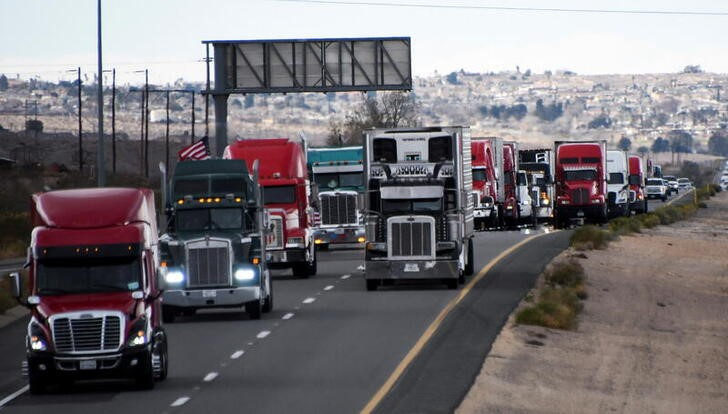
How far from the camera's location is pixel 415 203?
129 ft

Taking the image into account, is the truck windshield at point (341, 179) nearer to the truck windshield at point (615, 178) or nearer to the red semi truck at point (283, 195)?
the red semi truck at point (283, 195)

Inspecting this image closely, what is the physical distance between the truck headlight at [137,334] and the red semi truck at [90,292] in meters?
0.01

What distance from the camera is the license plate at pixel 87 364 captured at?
22.2 meters

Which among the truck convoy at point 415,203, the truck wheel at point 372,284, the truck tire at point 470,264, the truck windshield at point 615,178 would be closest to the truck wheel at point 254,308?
the truck convoy at point 415,203

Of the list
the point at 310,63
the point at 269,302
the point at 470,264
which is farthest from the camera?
the point at 310,63

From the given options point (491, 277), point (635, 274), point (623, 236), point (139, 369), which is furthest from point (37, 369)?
point (623, 236)

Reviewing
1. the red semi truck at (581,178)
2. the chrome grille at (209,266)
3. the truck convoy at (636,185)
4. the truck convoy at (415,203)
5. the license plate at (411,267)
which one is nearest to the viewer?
the chrome grille at (209,266)

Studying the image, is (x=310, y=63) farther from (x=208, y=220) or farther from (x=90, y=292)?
(x=90, y=292)

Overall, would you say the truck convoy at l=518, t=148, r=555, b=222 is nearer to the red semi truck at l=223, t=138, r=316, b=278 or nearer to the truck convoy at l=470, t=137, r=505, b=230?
the truck convoy at l=470, t=137, r=505, b=230

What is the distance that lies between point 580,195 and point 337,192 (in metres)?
26.2

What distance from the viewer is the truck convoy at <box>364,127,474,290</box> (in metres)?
38.9

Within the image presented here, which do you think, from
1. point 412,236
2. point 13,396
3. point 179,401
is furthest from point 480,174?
point 179,401

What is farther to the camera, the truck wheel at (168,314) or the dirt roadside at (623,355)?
the truck wheel at (168,314)

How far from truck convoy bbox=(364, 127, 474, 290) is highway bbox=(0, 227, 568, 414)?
2.50 ft
